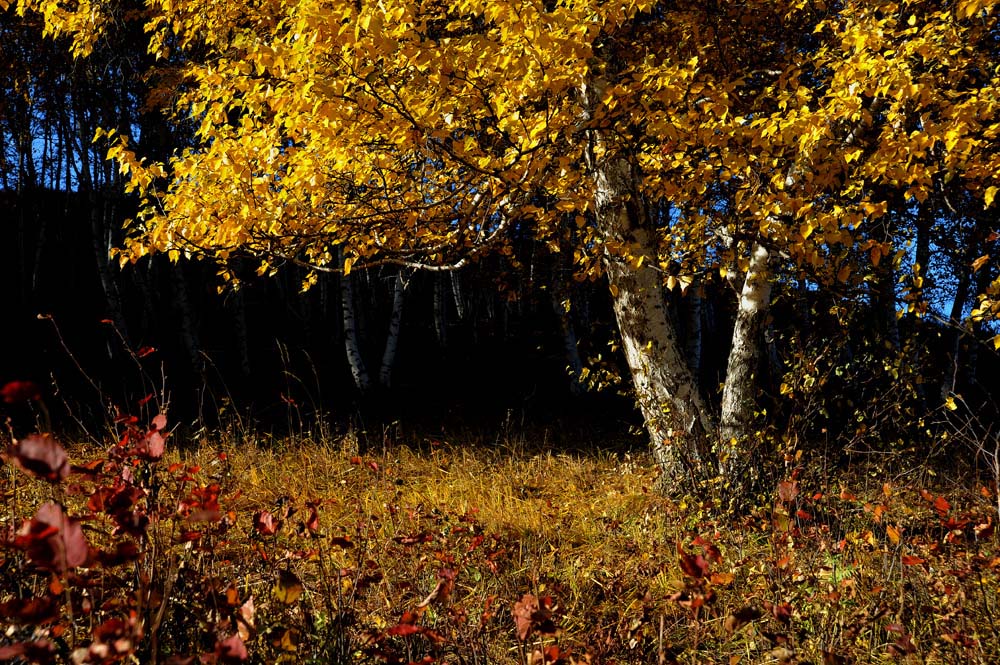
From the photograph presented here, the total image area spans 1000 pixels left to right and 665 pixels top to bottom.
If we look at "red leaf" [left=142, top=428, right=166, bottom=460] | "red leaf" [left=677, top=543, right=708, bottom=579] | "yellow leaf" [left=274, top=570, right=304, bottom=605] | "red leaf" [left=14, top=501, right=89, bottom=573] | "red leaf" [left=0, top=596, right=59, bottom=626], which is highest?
"red leaf" [left=142, top=428, right=166, bottom=460]

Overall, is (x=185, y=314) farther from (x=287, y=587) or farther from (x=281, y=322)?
(x=287, y=587)

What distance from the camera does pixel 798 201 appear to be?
13.8 ft

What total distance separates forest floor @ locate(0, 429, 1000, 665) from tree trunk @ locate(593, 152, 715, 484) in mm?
589

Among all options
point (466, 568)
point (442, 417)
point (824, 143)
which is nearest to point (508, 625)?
point (466, 568)

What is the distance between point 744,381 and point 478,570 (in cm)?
287

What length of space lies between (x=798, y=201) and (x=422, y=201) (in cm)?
279

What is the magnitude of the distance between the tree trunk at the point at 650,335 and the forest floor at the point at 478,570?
59 centimetres

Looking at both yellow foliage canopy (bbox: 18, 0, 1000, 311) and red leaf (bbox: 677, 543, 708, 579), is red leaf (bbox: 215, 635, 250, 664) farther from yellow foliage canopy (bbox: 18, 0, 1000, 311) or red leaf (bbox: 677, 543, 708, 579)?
yellow foliage canopy (bbox: 18, 0, 1000, 311)

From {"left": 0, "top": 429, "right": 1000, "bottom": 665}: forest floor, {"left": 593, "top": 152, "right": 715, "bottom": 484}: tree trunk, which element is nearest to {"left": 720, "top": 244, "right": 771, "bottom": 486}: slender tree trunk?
{"left": 593, "top": 152, "right": 715, "bottom": 484}: tree trunk

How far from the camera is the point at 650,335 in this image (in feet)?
18.4

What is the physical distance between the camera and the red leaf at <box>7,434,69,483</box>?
45.6 inches

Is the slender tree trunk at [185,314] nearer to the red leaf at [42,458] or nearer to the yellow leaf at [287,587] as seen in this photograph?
the yellow leaf at [287,587]

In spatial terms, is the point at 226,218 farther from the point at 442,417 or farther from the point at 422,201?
the point at 442,417

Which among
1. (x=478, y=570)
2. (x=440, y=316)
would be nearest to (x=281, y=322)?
(x=440, y=316)
